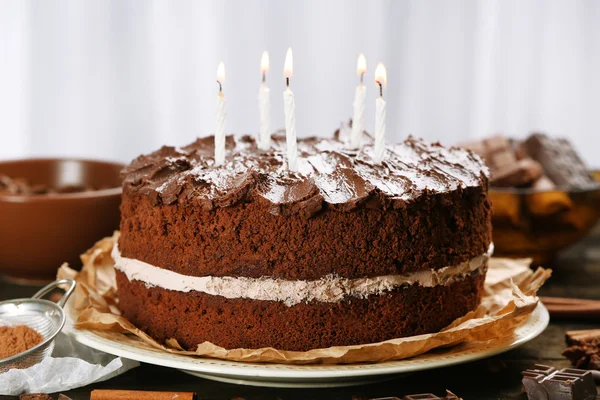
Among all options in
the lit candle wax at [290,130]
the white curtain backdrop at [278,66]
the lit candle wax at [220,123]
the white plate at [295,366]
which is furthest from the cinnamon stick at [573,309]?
the white curtain backdrop at [278,66]

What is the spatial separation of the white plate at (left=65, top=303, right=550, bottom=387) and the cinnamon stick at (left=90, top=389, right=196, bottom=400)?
A: 0.29 feet

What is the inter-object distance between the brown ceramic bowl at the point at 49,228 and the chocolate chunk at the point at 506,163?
1.58 meters

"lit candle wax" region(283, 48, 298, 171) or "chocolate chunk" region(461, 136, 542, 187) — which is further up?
"lit candle wax" region(283, 48, 298, 171)

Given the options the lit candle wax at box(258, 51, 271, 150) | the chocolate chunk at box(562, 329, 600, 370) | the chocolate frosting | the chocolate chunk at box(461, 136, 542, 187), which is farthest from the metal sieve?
the chocolate chunk at box(461, 136, 542, 187)

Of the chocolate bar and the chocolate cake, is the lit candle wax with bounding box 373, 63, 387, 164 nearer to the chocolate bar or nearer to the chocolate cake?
the chocolate cake

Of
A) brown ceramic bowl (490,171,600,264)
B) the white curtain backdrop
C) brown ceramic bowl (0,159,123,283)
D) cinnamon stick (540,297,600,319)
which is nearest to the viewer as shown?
cinnamon stick (540,297,600,319)

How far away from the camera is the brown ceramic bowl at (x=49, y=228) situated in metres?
3.08

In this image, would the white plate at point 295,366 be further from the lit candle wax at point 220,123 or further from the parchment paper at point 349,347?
the lit candle wax at point 220,123

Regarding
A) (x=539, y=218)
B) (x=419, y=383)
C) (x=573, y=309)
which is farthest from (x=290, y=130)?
(x=539, y=218)

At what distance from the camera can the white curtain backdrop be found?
18.4 feet

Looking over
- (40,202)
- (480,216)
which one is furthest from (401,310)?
(40,202)

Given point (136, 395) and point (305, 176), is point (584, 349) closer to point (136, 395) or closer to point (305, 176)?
point (305, 176)

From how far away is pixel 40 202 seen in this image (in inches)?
121

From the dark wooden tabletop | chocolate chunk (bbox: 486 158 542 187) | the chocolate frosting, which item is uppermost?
the chocolate frosting
